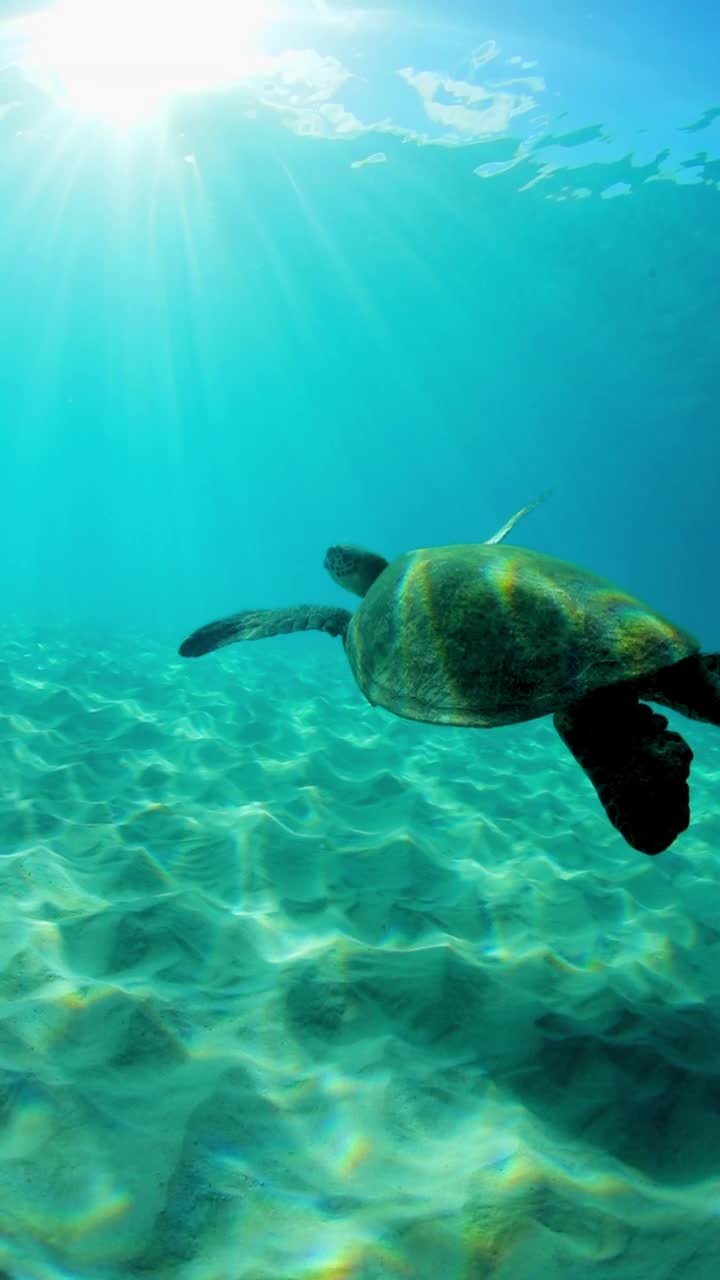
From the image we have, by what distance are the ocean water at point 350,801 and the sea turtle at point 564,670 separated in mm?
1011

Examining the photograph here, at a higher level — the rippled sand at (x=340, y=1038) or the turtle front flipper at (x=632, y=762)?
the turtle front flipper at (x=632, y=762)

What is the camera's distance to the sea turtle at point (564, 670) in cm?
238

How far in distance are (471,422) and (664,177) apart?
3548cm

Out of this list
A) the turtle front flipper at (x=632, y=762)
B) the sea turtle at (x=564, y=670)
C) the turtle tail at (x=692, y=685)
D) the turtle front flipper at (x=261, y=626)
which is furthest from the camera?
the turtle front flipper at (x=261, y=626)

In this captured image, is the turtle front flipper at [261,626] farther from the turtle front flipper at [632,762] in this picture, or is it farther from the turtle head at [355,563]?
the turtle front flipper at [632,762]

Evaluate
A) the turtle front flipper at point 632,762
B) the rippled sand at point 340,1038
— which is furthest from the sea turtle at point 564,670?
the rippled sand at point 340,1038

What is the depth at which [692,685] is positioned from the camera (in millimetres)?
2729

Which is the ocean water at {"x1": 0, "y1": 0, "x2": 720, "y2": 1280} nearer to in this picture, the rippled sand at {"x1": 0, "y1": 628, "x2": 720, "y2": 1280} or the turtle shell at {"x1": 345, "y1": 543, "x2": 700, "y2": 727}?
the rippled sand at {"x1": 0, "y1": 628, "x2": 720, "y2": 1280}

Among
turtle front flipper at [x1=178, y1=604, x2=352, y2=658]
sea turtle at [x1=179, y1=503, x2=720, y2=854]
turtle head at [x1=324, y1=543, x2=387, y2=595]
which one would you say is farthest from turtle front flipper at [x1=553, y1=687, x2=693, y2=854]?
turtle head at [x1=324, y1=543, x2=387, y2=595]

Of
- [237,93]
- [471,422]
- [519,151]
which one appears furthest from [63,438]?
[519,151]

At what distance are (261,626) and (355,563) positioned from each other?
1.10 metres

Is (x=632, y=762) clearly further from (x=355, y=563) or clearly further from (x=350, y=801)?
(x=355, y=563)

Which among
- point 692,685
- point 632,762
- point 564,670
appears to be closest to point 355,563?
point 564,670

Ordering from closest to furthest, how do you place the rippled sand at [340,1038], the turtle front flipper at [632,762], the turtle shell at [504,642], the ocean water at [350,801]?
1. the rippled sand at [340,1038]
2. the ocean water at [350,801]
3. the turtle front flipper at [632,762]
4. the turtle shell at [504,642]
